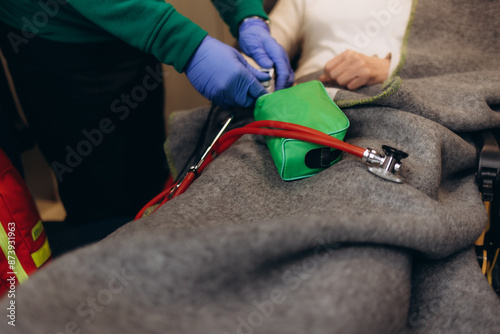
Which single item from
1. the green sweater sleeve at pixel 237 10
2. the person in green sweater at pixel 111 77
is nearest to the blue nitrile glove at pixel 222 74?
the person in green sweater at pixel 111 77

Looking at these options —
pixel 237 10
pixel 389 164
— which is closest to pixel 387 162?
pixel 389 164

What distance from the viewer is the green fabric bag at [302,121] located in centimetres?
48

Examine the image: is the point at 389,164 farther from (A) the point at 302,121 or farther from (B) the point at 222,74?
(B) the point at 222,74

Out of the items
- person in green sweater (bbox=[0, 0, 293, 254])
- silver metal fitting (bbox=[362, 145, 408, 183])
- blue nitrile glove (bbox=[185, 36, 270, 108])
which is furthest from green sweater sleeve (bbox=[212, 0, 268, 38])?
silver metal fitting (bbox=[362, 145, 408, 183])

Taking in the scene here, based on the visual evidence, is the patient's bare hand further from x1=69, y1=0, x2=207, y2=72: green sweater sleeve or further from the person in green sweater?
x1=69, y1=0, x2=207, y2=72: green sweater sleeve

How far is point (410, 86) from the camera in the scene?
60 centimetres

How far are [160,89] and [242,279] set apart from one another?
78cm

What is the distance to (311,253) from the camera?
34cm

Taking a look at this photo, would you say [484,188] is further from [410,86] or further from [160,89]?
[160,89]

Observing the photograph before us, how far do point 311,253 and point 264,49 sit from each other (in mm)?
625

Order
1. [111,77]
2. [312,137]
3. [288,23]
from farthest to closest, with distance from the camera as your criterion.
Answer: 1. [288,23]
2. [111,77]
3. [312,137]

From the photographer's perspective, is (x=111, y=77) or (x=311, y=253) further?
(x=111, y=77)

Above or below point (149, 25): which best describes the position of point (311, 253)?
below

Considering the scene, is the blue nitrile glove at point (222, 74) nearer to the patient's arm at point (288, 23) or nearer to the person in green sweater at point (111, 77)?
the person in green sweater at point (111, 77)
